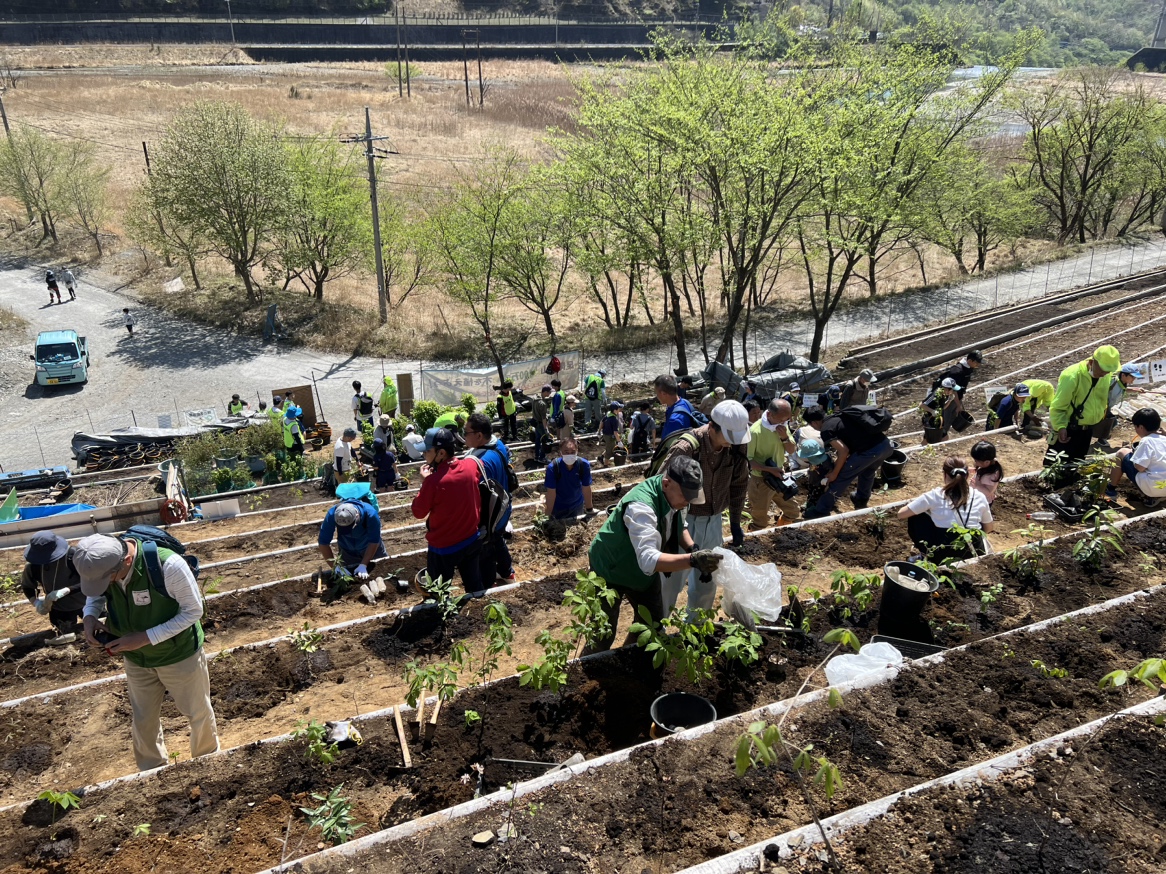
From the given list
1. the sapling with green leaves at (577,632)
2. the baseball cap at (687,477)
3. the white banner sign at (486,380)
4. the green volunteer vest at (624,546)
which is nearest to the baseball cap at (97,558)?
the sapling with green leaves at (577,632)

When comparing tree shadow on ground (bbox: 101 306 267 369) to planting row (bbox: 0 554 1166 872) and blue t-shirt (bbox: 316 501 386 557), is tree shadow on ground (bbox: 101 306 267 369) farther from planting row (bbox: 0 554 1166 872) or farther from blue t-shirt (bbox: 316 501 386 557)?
planting row (bbox: 0 554 1166 872)

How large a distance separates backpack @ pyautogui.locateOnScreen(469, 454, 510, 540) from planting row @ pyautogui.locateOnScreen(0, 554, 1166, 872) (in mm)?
1543

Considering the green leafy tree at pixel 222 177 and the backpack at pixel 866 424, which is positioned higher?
the green leafy tree at pixel 222 177

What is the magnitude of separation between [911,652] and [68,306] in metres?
37.2

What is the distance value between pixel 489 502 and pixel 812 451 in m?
4.49

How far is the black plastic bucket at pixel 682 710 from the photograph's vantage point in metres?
4.63

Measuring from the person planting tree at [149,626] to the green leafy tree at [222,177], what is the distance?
28.8m

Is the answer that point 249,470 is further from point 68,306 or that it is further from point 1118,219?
point 1118,219

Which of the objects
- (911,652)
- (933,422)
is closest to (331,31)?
(933,422)

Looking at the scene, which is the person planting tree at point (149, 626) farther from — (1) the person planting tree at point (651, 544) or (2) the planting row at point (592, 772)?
(1) the person planting tree at point (651, 544)

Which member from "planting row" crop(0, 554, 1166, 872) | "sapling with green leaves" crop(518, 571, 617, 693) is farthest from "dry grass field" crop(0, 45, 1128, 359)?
"planting row" crop(0, 554, 1166, 872)

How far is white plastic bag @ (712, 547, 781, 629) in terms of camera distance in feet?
16.5

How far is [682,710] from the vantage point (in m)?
4.69

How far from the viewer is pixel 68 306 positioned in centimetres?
3250
